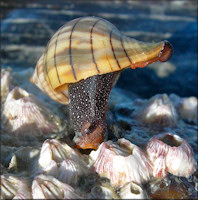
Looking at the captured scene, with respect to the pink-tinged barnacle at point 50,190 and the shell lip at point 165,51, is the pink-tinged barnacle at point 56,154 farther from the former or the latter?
the shell lip at point 165,51

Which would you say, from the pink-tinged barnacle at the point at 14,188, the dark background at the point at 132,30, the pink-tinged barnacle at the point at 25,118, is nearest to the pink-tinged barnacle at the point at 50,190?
the pink-tinged barnacle at the point at 14,188

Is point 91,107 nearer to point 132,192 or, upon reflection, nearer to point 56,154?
point 56,154

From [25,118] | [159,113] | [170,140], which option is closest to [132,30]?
[159,113]

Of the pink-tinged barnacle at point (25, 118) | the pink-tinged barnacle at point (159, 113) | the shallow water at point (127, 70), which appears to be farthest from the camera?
the pink-tinged barnacle at point (159, 113)

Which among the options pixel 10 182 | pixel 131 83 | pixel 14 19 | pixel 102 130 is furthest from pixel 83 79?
pixel 14 19

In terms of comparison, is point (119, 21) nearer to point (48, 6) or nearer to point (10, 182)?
point (48, 6)

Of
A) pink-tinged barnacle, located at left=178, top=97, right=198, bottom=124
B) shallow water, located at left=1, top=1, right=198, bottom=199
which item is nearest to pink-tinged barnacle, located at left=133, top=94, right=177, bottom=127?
shallow water, located at left=1, top=1, right=198, bottom=199
